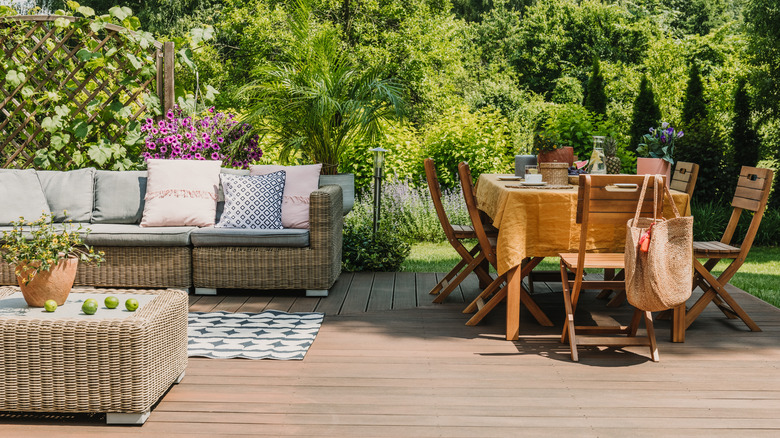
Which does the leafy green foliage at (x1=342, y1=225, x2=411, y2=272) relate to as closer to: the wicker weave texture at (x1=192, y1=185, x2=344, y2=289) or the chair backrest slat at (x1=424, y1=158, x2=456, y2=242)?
the wicker weave texture at (x1=192, y1=185, x2=344, y2=289)

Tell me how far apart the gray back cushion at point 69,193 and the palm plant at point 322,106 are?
1404mm

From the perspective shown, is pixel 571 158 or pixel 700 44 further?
pixel 700 44

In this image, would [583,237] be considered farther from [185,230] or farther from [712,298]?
[185,230]

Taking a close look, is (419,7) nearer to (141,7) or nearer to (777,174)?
(141,7)

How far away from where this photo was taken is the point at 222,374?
310 cm

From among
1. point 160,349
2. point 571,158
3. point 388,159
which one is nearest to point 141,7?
point 388,159

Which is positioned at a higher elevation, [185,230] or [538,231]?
[538,231]

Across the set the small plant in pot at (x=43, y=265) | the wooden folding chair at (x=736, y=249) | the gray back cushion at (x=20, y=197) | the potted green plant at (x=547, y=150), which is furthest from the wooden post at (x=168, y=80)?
the wooden folding chair at (x=736, y=249)

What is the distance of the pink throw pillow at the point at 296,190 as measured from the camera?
4.86 meters

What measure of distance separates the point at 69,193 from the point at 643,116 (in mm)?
7189

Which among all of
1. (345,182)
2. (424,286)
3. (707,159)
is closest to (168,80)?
(345,182)

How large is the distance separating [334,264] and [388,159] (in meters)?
3.97

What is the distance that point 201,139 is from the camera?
5.77 metres

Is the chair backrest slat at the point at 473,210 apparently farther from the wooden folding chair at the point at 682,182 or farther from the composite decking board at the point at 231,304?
the composite decking board at the point at 231,304
